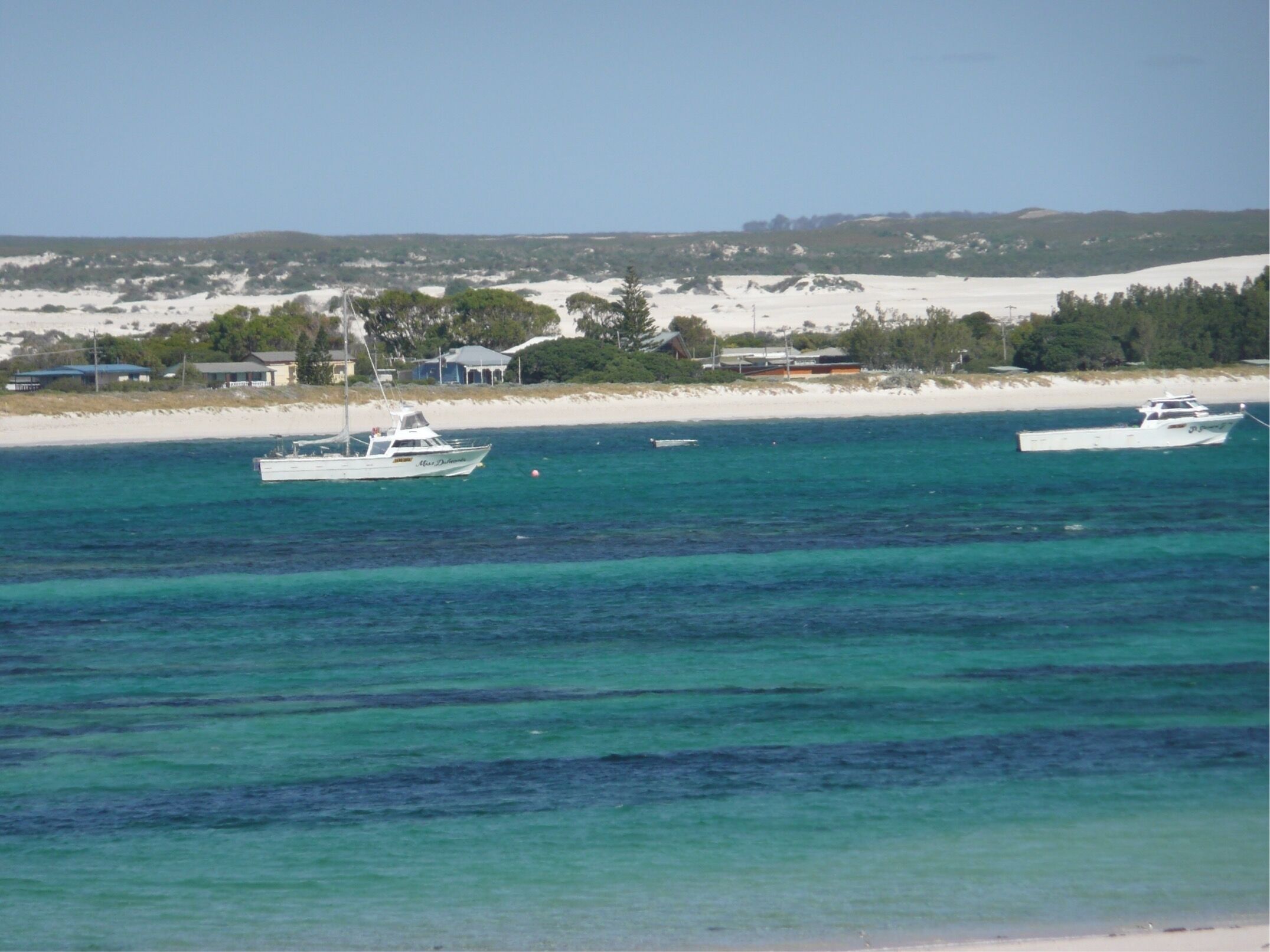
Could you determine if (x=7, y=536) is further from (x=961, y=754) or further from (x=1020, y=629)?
(x=961, y=754)

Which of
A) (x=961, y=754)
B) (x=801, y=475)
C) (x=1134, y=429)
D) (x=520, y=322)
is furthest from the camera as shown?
(x=520, y=322)

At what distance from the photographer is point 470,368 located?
82.9 m

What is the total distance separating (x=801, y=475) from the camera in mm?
44531

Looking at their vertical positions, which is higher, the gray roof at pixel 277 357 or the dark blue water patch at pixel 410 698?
the gray roof at pixel 277 357

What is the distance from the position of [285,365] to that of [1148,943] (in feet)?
245

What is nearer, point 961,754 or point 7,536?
point 961,754

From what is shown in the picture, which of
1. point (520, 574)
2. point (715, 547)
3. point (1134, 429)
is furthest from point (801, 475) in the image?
point (520, 574)

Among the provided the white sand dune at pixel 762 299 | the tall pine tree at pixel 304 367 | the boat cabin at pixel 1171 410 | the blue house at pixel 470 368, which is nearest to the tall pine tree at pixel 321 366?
the tall pine tree at pixel 304 367

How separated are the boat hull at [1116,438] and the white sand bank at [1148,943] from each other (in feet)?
128

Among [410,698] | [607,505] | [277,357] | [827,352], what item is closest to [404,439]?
[607,505]

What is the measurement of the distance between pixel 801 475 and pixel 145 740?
31.7m

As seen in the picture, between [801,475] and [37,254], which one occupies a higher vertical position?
[37,254]

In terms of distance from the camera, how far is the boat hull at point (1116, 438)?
47250mm

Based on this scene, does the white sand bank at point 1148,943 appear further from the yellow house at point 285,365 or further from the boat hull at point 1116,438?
the yellow house at point 285,365
